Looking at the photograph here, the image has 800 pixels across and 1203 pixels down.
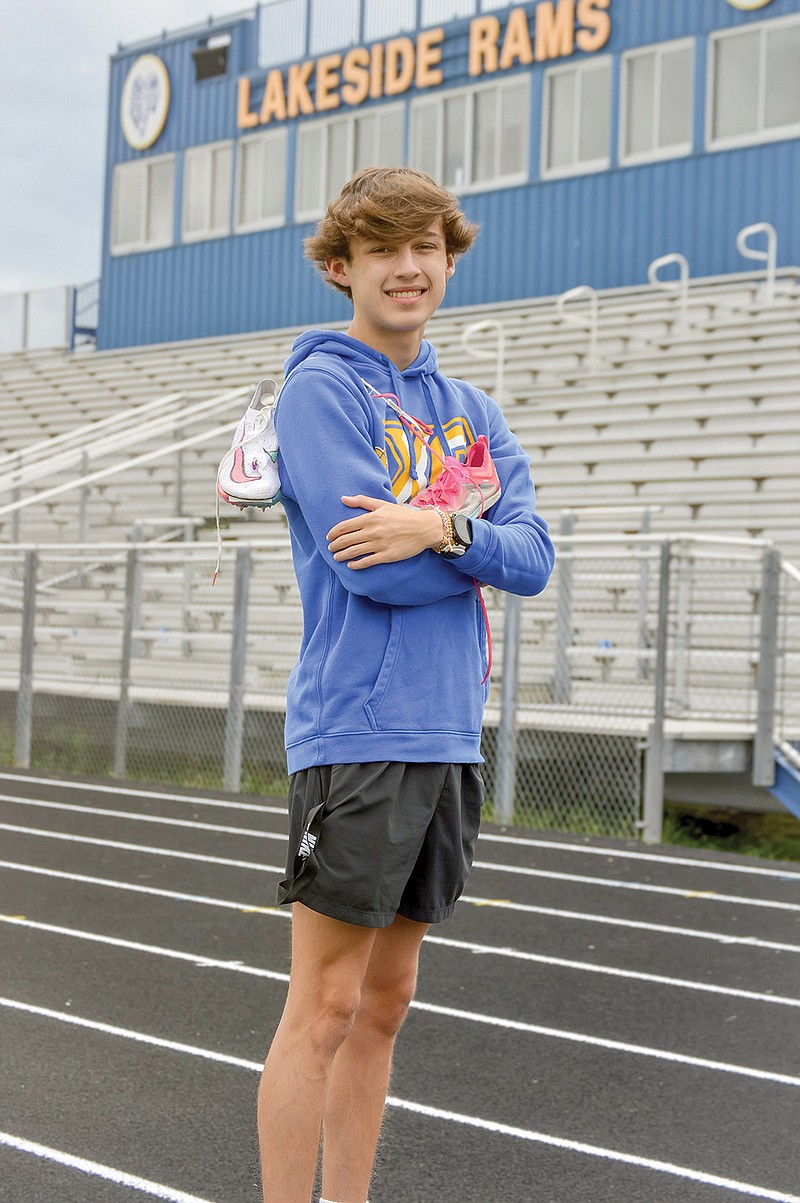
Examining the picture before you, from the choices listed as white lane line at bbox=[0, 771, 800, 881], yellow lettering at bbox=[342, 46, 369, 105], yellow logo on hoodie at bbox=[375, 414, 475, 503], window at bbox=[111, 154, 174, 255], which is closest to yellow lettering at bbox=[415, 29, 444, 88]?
yellow lettering at bbox=[342, 46, 369, 105]

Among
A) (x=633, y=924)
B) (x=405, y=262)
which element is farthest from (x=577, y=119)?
(x=405, y=262)

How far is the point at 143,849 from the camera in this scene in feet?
25.1

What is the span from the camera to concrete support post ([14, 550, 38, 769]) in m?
11.4

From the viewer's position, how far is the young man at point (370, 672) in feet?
7.54

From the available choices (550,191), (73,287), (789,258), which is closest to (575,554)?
(789,258)

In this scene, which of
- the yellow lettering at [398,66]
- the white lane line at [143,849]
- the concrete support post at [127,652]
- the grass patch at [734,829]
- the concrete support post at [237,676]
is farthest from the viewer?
the yellow lettering at [398,66]

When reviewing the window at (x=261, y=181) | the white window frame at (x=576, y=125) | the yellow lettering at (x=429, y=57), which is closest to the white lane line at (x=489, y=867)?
the white window frame at (x=576, y=125)

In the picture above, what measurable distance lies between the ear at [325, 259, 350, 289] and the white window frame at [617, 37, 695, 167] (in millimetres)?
17120

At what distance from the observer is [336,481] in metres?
2.31

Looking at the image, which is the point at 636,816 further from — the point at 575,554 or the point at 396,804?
the point at 396,804

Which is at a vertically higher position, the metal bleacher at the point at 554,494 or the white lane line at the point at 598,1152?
the metal bleacher at the point at 554,494

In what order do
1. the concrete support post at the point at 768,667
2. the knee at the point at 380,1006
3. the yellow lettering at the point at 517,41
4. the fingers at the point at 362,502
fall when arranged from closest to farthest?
the fingers at the point at 362,502 < the knee at the point at 380,1006 < the concrete support post at the point at 768,667 < the yellow lettering at the point at 517,41

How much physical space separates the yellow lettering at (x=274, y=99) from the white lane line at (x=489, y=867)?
56.4 feet

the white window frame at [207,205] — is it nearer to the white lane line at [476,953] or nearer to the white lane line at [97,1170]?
the white lane line at [476,953]
